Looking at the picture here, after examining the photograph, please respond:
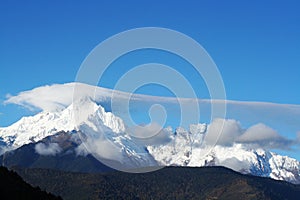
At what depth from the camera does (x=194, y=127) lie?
6919 inches
